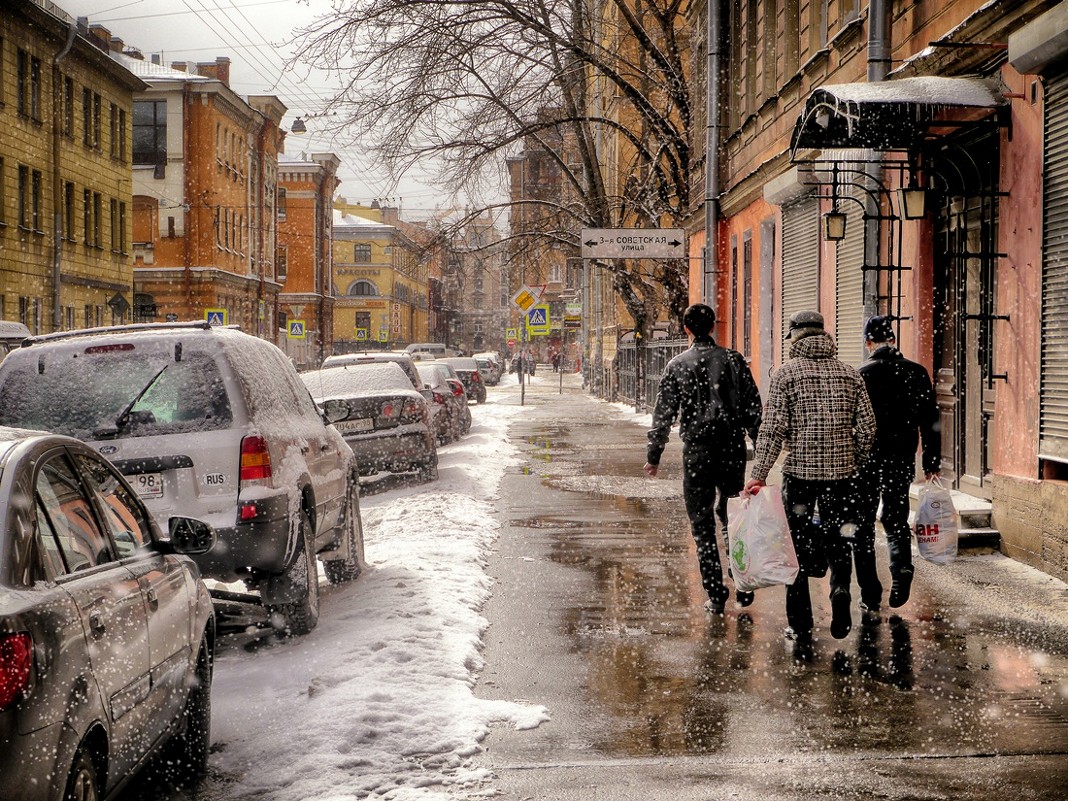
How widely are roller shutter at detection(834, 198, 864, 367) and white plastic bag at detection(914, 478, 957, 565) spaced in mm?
7098

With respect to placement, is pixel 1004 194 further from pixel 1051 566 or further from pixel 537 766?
pixel 537 766

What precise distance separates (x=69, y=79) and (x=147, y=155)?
1907 cm

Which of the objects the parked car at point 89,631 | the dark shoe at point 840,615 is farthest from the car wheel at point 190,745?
the dark shoe at point 840,615

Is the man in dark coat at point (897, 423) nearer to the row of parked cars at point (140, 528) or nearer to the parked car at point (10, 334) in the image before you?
the row of parked cars at point (140, 528)

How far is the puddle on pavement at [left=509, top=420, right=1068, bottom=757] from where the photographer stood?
556 cm

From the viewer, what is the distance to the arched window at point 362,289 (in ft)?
391

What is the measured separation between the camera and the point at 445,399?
79.6 ft

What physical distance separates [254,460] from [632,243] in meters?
16.0

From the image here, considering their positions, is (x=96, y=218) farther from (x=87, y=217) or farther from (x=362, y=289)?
(x=362, y=289)

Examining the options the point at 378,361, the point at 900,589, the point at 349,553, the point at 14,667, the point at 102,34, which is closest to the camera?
the point at 14,667

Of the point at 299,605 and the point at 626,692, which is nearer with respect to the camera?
the point at 626,692

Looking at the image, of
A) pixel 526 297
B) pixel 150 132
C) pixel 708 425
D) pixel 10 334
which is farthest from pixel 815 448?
pixel 150 132

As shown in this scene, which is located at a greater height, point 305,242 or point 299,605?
point 305,242

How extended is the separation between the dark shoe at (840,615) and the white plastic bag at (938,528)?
1.15 m
